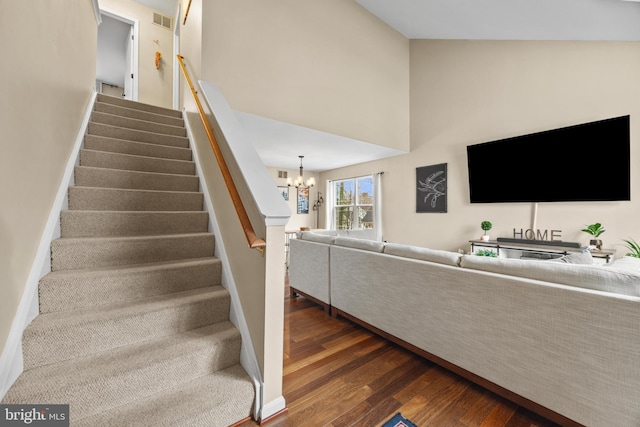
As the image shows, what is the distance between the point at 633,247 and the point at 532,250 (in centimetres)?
86

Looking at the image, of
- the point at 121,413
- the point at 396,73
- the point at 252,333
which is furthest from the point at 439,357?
the point at 396,73

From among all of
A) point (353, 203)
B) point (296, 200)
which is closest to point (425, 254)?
point (353, 203)

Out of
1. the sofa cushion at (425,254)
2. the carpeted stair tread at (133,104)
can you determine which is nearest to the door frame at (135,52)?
the carpeted stair tread at (133,104)

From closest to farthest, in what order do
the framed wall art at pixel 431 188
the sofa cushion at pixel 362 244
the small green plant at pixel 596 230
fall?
1. the sofa cushion at pixel 362 244
2. the small green plant at pixel 596 230
3. the framed wall art at pixel 431 188

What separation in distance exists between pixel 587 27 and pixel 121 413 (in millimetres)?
5433

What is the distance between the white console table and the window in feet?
8.67

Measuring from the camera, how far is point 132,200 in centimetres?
223

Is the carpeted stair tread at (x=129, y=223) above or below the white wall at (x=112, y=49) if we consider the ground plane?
below

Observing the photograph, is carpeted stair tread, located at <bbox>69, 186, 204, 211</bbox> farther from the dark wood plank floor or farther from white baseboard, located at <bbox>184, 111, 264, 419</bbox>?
the dark wood plank floor

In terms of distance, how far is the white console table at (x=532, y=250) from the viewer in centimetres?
298

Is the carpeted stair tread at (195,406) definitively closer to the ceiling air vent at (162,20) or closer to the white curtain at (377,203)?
the white curtain at (377,203)

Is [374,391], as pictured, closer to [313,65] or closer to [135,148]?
[135,148]

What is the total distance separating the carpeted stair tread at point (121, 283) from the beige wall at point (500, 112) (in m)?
4.09
